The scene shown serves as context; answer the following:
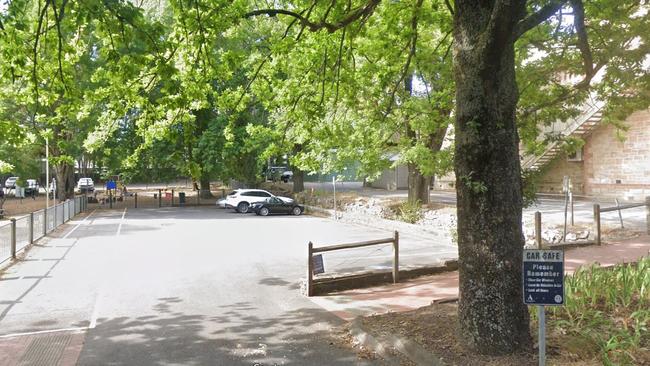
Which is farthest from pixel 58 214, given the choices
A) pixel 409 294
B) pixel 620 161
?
pixel 620 161

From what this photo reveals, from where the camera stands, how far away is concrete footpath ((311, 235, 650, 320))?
30.2ft

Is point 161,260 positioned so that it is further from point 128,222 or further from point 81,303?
point 128,222

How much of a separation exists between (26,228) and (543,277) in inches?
664

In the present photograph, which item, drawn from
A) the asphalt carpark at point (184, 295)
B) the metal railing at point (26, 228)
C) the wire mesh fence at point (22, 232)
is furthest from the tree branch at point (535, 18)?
the wire mesh fence at point (22, 232)

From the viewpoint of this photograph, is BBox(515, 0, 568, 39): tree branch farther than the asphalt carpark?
No

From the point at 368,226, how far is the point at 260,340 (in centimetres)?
1646

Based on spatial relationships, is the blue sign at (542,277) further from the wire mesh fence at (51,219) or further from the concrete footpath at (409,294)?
the wire mesh fence at (51,219)

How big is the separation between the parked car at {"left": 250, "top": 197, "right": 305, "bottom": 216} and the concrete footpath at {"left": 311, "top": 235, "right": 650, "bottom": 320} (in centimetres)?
Answer: 1968

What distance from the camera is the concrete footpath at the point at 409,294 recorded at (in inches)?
362

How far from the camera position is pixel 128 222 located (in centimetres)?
2653

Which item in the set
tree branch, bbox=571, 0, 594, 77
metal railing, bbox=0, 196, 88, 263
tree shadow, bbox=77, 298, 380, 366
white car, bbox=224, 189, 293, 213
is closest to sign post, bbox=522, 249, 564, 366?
tree shadow, bbox=77, 298, 380, 366

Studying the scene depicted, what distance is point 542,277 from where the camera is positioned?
482 cm

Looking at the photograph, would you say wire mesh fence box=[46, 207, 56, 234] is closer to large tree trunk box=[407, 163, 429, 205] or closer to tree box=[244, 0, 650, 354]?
large tree trunk box=[407, 163, 429, 205]

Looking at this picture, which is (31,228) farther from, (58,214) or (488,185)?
(488,185)
